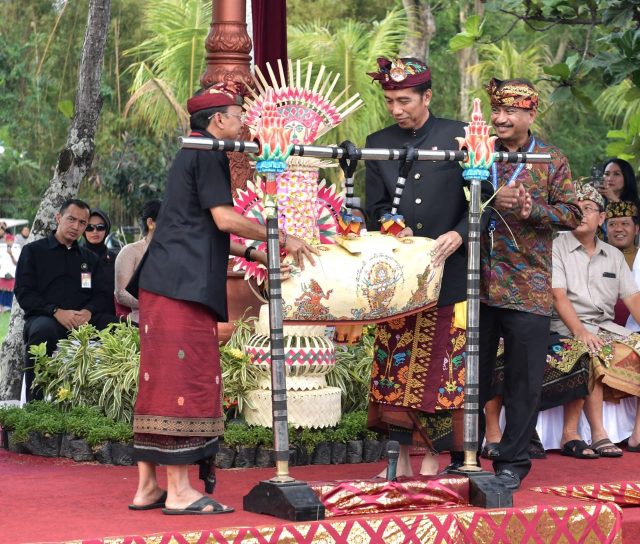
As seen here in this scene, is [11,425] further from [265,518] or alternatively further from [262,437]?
[265,518]

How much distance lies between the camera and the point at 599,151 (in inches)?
1091

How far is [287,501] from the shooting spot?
16.0 feet

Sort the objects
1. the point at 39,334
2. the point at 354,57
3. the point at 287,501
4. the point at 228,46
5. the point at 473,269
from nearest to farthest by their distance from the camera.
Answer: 1. the point at 287,501
2. the point at 473,269
3. the point at 228,46
4. the point at 39,334
5. the point at 354,57

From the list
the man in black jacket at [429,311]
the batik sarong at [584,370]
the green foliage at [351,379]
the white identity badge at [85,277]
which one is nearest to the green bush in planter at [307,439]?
the green foliage at [351,379]

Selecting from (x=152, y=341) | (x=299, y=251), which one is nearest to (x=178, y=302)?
(x=152, y=341)

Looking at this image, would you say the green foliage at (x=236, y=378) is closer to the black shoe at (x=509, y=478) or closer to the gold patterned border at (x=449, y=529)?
the black shoe at (x=509, y=478)

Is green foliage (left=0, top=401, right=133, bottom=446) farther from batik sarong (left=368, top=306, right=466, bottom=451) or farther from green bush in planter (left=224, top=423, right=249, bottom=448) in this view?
batik sarong (left=368, top=306, right=466, bottom=451)

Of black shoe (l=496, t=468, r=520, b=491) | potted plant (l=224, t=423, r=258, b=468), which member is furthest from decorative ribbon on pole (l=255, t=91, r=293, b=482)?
potted plant (l=224, t=423, r=258, b=468)

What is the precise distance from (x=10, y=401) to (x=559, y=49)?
69.8ft

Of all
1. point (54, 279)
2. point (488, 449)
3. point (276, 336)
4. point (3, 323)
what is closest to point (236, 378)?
point (488, 449)

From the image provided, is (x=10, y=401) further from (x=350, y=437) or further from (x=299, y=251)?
(x=299, y=251)

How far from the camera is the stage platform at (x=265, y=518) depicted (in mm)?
4715

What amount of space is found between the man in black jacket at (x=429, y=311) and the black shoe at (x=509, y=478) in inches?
8.8

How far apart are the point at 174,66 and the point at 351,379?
15740mm
